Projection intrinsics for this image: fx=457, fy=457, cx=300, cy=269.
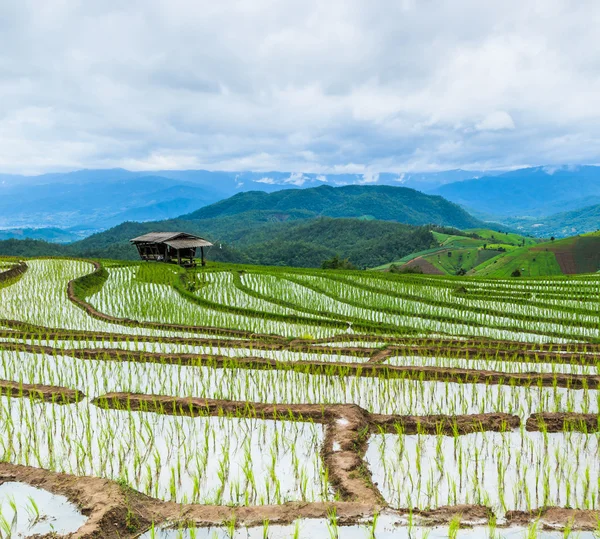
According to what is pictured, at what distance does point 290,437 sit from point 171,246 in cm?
1832

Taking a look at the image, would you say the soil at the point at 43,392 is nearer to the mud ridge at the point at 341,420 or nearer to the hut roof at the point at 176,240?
the mud ridge at the point at 341,420

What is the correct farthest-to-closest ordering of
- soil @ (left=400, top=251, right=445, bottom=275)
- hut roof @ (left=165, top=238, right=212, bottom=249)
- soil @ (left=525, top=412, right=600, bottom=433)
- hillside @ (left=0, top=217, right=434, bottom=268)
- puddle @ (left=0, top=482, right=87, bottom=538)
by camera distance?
hillside @ (left=0, top=217, right=434, bottom=268) < soil @ (left=400, top=251, right=445, bottom=275) < hut roof @ (left=165, top=238, right=212, bottom=249) < soil @ (left=525, top=412, right=600, bottom=433) < puddle @ (left=0, top=482, right=87, bottom=538)

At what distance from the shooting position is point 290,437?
14.0 feet

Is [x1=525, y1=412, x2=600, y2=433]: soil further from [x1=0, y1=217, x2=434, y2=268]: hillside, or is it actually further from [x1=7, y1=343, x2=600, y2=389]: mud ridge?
[x1=0, y1=217, x2=434, y2=268]: hillside

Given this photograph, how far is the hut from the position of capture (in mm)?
21594

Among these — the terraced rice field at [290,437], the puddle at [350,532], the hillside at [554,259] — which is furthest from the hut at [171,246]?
the hillside at [554,259]

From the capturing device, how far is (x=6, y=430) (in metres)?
4.35

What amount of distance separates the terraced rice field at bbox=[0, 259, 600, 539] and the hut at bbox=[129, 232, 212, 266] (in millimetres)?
11912

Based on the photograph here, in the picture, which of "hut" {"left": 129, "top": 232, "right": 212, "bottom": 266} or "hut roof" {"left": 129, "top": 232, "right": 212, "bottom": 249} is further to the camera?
"hut" {"left": 129, "top": 232, "right": 212, "bottom": 266}

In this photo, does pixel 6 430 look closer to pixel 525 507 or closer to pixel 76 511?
pixel 76 511

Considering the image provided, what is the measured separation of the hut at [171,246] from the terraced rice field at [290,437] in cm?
1191

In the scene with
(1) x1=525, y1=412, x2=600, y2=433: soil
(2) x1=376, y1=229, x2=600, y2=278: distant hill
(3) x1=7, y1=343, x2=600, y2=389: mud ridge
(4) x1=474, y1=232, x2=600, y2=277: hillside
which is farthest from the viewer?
(2) x1=376, y1=229, x2=600, y2=278: distant hill

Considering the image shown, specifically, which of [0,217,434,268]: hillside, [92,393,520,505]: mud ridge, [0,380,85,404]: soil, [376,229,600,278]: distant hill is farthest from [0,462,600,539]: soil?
[0,217,434,268]: hillside

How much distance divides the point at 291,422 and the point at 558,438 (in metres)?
2.46
